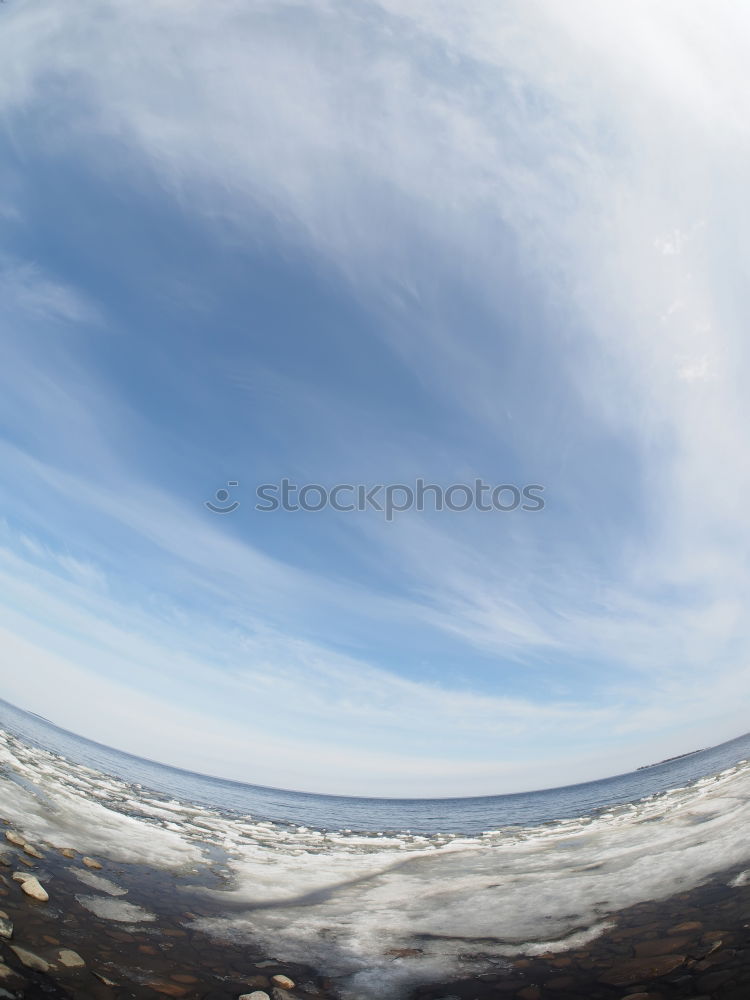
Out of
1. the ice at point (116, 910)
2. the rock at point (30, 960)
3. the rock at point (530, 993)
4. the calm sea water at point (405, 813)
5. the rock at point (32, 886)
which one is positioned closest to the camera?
the rock at point (30, 960)

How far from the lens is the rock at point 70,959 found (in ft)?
13.7

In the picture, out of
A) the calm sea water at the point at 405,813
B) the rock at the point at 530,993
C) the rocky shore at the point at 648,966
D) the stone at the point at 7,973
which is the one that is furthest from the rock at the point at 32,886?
the calm sea water at the point at 405,813

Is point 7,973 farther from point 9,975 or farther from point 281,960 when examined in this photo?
point 281,960

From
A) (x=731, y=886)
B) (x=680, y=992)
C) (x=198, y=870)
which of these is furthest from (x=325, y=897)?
(x=731, y=886)

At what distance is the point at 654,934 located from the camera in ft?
16.6

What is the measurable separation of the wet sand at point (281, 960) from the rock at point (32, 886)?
84 mm

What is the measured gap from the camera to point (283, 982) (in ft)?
14.9

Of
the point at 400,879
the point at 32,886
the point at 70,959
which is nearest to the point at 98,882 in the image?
the point at 32,886

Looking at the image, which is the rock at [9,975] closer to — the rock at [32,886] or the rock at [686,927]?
the rock at [32,886]

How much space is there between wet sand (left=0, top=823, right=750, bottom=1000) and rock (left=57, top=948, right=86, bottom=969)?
0.11 feet

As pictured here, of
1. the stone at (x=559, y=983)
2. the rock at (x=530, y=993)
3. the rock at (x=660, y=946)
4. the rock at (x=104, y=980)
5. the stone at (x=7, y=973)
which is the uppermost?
the rock at (x=660, y=946)

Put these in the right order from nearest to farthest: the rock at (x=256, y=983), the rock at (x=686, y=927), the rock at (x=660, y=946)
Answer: the rock at (x=256, y=983) < the rock at (x=660, y=946) < the rock at (x=686, y=927)

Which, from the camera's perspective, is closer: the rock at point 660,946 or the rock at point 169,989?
the rock at point 169,989

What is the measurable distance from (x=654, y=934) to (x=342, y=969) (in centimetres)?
394
